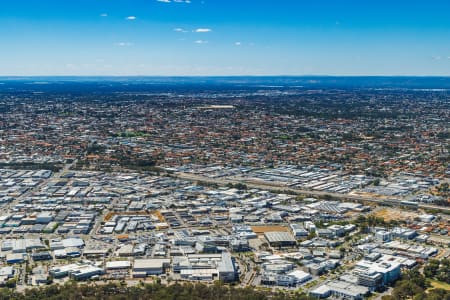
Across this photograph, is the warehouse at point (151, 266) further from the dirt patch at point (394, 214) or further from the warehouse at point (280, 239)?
the dirt patch at point (394, 214)

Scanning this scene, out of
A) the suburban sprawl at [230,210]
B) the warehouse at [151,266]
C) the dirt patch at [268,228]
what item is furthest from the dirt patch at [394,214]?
the warehouse at [151,266]

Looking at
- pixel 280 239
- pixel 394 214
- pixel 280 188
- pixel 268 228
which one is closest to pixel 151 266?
pixel 280 239

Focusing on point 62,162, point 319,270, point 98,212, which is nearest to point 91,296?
point 319,270

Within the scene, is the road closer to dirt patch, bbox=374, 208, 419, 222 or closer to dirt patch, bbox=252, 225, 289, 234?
dirt patch, bbox=374, 208, 419, 222

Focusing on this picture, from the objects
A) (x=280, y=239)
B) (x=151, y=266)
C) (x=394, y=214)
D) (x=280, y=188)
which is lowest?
(x=280, y=188)

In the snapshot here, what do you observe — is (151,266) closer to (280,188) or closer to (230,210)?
(230,210)

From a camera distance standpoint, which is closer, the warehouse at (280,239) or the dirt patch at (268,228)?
the warehouse at (280,239)

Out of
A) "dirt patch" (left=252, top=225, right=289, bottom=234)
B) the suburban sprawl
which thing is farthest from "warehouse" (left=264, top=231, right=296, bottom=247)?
"dirt patch" (left=252, top=225, right=289, bottom=234)

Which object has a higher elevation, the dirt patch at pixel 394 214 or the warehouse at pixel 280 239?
the warehouse at pixel 280 239

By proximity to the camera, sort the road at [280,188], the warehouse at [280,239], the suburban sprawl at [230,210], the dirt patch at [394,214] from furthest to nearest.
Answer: the road at [280,188], the dirt patch at [394,214], the warehouse at [280,239], the suburban sprawl at [230,210]

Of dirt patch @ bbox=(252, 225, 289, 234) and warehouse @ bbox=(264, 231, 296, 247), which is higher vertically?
Result: warehouse @ bbox=(264, 231, 296, 247)
